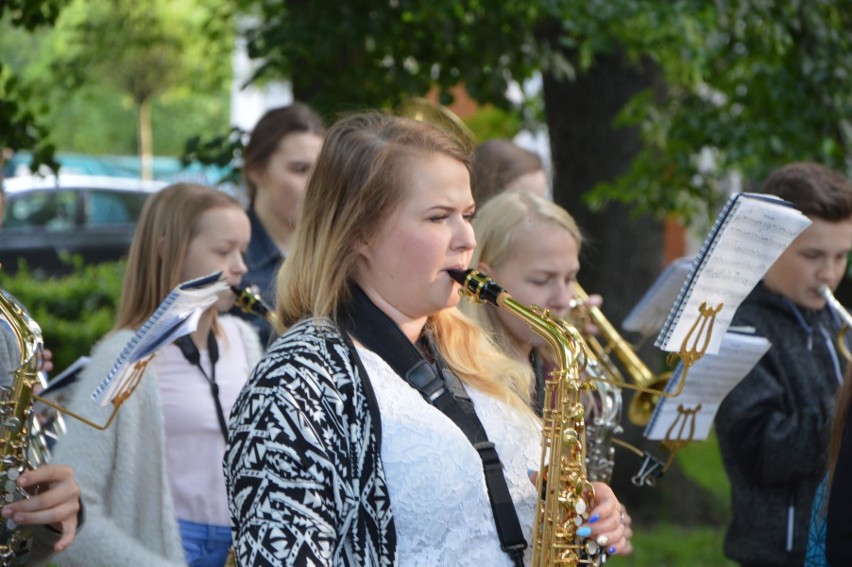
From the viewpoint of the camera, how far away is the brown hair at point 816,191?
414 cm

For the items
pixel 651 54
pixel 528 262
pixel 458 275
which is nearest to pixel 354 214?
pixel 458 275

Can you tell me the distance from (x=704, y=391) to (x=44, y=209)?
1285 cm

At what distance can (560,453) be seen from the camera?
2586 mm

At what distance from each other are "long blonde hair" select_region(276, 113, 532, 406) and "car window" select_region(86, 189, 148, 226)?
12.9m

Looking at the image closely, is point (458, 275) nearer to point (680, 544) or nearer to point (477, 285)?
point (477, 285)

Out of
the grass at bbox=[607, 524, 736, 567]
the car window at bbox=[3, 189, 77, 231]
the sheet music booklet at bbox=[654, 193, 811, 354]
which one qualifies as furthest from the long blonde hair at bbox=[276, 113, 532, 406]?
the car window at bbox=[3, 189, 77, 231]

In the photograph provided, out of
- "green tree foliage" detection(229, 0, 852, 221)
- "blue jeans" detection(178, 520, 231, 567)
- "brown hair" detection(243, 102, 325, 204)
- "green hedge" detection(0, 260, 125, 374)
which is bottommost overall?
"green hedge" detection(0, 260, 125, 374)

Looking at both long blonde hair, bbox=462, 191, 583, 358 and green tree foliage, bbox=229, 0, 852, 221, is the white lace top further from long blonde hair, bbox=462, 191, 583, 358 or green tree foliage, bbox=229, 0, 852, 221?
green tree foliage, bbox=229, 0, 852, 221

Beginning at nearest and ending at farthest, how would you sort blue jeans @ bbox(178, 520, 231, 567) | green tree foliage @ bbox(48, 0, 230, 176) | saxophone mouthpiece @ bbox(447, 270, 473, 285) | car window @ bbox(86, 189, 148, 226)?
saxophone mouthpiece @ bbox(447, 270, 473, 285), blue jeans @ bbox(178, 520, 231, 567), green tree foliage @ bbox(48, 0, 230, 176), car window @ bbox(86, 189, 148, 226)

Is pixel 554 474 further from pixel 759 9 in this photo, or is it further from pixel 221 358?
pixel 759 9

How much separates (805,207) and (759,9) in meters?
2.37

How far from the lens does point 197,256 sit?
387 centimetres

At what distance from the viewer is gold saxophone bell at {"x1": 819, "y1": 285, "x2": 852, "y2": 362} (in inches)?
162

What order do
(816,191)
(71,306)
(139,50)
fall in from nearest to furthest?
(816,191) → (71,306) → (139,50)
